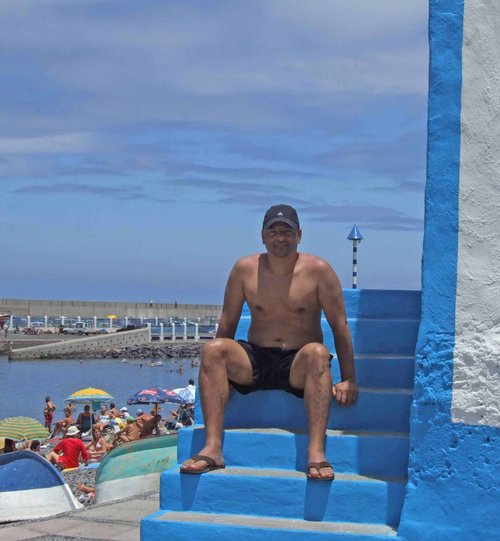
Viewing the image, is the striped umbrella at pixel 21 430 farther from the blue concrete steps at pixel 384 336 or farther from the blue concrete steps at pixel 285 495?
the blue concrete steps at pixel 285 495

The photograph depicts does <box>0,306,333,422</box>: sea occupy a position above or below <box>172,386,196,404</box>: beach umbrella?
below

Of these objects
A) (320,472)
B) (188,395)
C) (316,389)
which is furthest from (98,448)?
(320,472)

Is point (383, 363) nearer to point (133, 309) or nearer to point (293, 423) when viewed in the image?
point (293, 423)

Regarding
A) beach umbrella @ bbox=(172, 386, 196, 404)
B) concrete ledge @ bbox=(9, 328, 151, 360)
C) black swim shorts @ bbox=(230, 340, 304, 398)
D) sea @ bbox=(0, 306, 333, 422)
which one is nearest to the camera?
black swim shorts @ bbox=(230, 340, 304, 398)

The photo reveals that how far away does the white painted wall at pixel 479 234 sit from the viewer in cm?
484

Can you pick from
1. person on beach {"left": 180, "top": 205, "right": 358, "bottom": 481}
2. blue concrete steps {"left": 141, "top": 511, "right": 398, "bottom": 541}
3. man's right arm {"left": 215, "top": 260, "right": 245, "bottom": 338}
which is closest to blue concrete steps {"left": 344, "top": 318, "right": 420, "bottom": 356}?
person on beach {"left": 180, "top": 205, "right": 358, "bottom": 481}

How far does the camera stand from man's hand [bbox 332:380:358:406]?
216 inches

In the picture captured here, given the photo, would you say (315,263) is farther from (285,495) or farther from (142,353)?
(142,353)

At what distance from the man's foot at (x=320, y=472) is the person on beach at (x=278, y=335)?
29cm

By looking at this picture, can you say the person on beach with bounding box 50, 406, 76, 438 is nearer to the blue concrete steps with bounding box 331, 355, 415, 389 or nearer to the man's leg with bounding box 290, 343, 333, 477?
the blue concrete steps with bounding box 331, 355, 415, 389

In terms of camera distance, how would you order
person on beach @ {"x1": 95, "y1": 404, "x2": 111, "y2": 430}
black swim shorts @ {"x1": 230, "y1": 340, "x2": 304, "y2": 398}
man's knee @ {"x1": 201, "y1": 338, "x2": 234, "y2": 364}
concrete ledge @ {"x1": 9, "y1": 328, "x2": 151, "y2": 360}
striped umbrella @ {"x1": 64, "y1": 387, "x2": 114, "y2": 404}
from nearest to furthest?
man's knee @ {"x1": 201, "y1": 338, "x2": 234, "y2": 364}
black swim shorts @ {"x1": 230, "y1": 340, "x2": 304, "y2": 398}
person on beach @ {"x1": 95, "y1": 404, "x2": 111, "y2": 430}
striped umbrella @ {"x1": 64, "y1": 387, "x2": 114, "y2": 404}
concrete ledge @ {"x1": 9, "y1": 328, "x2": 151, "y2": 360}

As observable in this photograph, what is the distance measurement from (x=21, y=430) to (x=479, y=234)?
45.9 ft

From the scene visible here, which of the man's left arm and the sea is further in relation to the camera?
the sea

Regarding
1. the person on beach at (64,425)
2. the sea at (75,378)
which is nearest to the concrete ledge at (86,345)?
the sea at (75,378)
